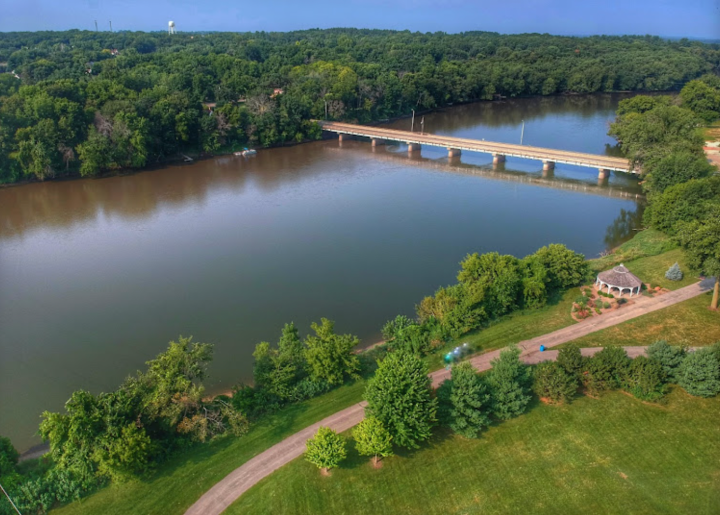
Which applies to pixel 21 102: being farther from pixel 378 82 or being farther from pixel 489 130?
pixel 489 130

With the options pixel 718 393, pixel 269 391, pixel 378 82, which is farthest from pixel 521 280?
pixel 378 82

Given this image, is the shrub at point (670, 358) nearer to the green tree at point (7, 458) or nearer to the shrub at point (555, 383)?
the shrub at point (555, 383)

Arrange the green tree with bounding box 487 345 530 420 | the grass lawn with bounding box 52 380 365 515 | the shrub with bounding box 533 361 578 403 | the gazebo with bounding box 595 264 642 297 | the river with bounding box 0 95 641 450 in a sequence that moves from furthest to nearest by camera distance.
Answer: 1. the gazebo with bounding box 595 264 642 297
2. the river with bounding box 0 95 641 450
3. the shrub with bounding box 533 361 578 403
4. the green tree with bounding box 487 345 530 420
5. the grass lawn with bounding box 52 380 365 515

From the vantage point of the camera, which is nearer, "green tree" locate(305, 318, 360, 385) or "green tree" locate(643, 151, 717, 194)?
"green tree" locate(305, 318, 360, 385)

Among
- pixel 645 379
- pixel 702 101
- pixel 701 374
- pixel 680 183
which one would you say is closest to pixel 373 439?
pixel 645 379

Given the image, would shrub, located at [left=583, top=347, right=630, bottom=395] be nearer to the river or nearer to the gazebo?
the gazebo

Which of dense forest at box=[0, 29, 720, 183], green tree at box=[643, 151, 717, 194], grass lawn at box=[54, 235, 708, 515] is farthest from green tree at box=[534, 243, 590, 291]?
dense forest at box=[0, 29, 720, 183]

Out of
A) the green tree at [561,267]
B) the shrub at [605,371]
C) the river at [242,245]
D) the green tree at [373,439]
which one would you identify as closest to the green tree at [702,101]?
the river at [242,245]
